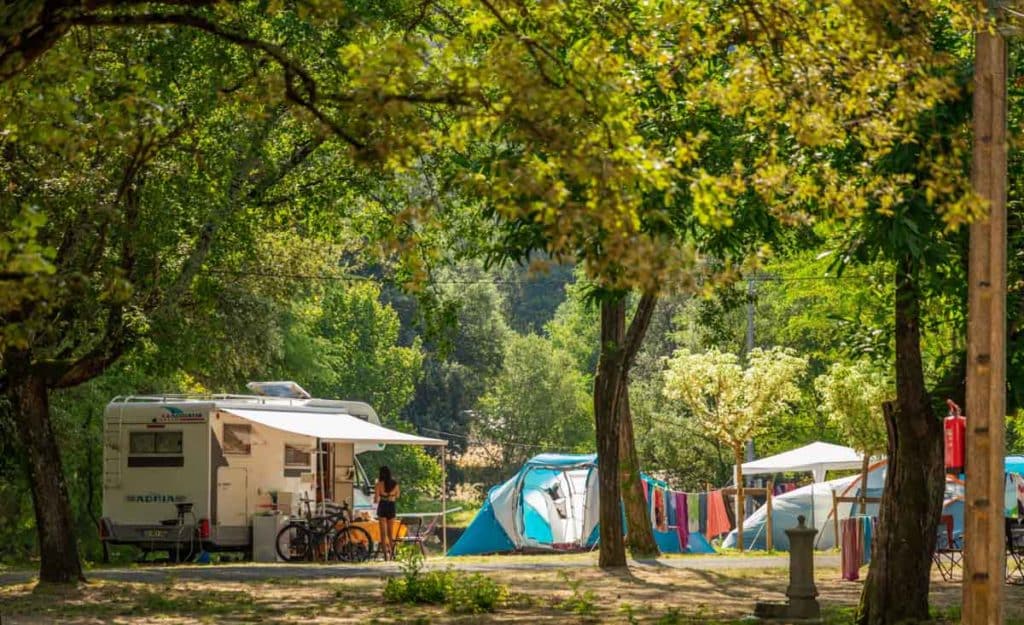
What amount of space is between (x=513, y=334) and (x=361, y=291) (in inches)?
393

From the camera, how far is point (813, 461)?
32.1 metres

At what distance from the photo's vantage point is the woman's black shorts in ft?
83.8

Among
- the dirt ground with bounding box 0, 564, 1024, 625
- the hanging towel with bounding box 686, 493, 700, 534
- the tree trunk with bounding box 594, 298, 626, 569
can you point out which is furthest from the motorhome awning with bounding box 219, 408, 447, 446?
the hanging towel with bounding box 686, 493, 700, 534

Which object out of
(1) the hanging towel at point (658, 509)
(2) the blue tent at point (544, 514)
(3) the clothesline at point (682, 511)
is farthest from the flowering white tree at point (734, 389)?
(2) the blue tent at point (544, 514)

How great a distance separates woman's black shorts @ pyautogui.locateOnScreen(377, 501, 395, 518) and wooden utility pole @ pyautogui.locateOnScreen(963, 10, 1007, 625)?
54.0 feet

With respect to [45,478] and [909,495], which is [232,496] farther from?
[909,495]

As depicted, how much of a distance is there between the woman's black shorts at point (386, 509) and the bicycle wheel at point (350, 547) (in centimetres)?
45

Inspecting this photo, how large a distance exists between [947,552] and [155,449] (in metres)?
11.8

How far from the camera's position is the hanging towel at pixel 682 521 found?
3158 centimetres

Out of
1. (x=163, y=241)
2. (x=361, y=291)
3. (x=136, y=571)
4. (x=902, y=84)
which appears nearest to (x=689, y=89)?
(x=902, y=84)

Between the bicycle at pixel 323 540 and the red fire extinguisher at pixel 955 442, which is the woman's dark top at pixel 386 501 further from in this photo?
the red fire extinguisher at pixel 955 442

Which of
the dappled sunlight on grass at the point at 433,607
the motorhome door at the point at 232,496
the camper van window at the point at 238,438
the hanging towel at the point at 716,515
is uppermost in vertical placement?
the camper van window at the point at 238,438

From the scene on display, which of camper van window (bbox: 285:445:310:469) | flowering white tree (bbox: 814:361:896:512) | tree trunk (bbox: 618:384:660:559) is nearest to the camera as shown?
tree trunk (bbox: 618:384:660:559)

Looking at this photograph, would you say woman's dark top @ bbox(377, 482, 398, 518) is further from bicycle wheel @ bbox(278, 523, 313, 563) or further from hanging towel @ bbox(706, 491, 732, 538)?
hanging towel @ bbox(706, 491, 732, 538)
